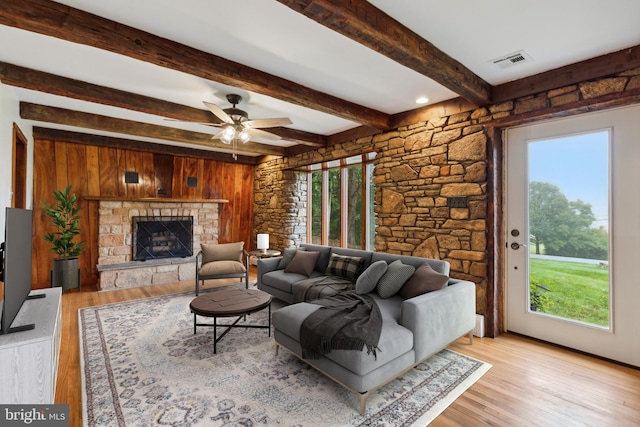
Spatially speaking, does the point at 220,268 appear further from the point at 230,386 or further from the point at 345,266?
the point at 230,386

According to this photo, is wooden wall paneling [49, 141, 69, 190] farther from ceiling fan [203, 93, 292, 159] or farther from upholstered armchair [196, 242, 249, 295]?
ceiling fan [203, 93, 292, 159]

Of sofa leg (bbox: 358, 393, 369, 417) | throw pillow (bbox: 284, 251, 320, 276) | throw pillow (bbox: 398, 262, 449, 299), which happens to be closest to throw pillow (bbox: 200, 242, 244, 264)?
throw pillow (bbox: 284, 251, 320, 276)

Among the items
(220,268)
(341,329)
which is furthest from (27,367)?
(220,268)

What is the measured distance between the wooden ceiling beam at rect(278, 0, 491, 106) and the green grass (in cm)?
197

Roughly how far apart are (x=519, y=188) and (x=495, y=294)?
117cm

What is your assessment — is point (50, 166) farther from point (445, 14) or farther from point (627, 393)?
point (627, 393)

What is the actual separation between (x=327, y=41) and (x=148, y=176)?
16.3 ft

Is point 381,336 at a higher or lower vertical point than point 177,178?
lower

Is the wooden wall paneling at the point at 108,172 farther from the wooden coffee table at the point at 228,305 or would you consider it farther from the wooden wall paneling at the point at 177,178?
the wooden coffee table at the point at 228,305

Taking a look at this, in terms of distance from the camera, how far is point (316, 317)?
96.1 inches

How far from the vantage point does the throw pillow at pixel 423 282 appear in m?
2.78

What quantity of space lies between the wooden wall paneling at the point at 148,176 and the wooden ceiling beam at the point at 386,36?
17.3 feet

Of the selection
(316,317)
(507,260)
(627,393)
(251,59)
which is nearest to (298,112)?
(251,59)

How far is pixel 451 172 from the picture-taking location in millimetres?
3541
